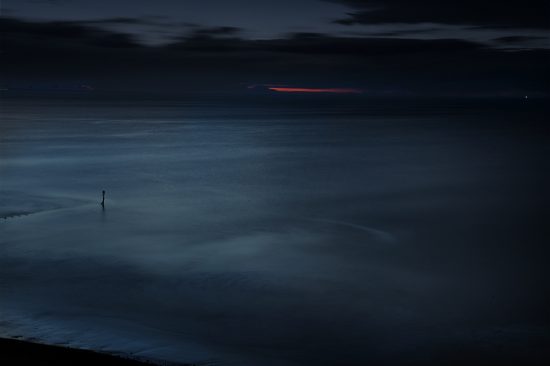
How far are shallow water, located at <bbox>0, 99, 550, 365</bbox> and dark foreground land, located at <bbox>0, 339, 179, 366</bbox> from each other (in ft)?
5.24

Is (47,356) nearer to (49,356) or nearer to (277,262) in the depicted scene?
(49,356)

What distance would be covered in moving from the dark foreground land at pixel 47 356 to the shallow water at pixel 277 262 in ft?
5.24

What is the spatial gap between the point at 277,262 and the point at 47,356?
34.4ft

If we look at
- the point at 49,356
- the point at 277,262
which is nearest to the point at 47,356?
the point at 49,356

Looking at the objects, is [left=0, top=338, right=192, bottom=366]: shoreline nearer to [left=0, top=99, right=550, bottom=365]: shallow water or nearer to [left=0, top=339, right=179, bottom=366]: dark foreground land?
[left=0, top=339, right=179, bottom=366]: dark foreground land

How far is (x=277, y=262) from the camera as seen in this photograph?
21422mm

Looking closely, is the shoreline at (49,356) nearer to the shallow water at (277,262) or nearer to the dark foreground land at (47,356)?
the dark foreground land at (47,356)

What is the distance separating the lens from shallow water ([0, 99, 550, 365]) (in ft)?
49.8

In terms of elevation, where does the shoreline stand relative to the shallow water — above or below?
above

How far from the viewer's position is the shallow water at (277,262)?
49.8 feet

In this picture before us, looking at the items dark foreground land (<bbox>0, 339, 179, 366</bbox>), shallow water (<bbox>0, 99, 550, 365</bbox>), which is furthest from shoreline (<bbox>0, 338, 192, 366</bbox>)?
shallow water (<bbox>0, 99, 550, 365</bbox>)

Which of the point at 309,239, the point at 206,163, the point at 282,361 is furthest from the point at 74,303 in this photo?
the point at 206,163

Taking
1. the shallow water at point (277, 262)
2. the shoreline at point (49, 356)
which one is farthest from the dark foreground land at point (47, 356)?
the shallow water at point (277, 262)

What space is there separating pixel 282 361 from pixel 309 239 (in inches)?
436
